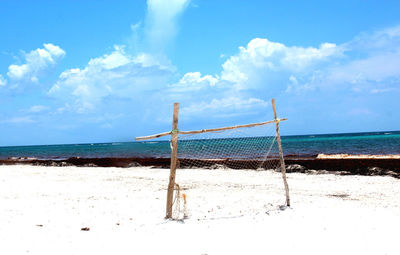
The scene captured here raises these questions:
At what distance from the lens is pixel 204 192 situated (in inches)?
470

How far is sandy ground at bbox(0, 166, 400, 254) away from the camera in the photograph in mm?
5875

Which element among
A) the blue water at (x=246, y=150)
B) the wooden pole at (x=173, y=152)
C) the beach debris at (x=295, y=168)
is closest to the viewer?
the wooden pole at (x=173, y=152)

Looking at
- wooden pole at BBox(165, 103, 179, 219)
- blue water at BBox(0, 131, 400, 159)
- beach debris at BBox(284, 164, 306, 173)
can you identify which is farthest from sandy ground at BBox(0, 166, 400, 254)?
beach debris at BBox(284, 164, 306, 173)

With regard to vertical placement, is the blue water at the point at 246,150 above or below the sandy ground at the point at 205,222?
above

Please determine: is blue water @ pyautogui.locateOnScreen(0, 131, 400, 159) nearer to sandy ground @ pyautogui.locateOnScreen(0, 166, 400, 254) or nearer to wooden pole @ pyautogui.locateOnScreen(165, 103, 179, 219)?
wooden pole @ pyautogui.locateOnScreen(165, 103, 179, 219)

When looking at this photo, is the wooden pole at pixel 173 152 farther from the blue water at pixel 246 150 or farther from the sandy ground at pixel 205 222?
the blue water at pixel 246 150

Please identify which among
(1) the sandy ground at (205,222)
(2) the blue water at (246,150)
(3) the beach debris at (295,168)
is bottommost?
(1) the sandy ground at (205,222)

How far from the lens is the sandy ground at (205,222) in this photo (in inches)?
231

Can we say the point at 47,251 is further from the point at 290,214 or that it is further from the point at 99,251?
the point at 290,214

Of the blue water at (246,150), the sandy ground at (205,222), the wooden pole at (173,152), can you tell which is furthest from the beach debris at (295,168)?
the wooden pole at (173,152)

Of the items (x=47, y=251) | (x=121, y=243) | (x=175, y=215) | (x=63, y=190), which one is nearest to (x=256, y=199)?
(x=175, y=215)

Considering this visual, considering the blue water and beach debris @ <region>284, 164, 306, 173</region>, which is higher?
the blue water

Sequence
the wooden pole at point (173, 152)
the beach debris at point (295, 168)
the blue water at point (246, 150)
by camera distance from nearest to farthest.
→ the wooden pole at point (173, 152), the beach debris at point (295, 168), the blue water at point (246, 150)

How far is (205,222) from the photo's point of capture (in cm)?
750
